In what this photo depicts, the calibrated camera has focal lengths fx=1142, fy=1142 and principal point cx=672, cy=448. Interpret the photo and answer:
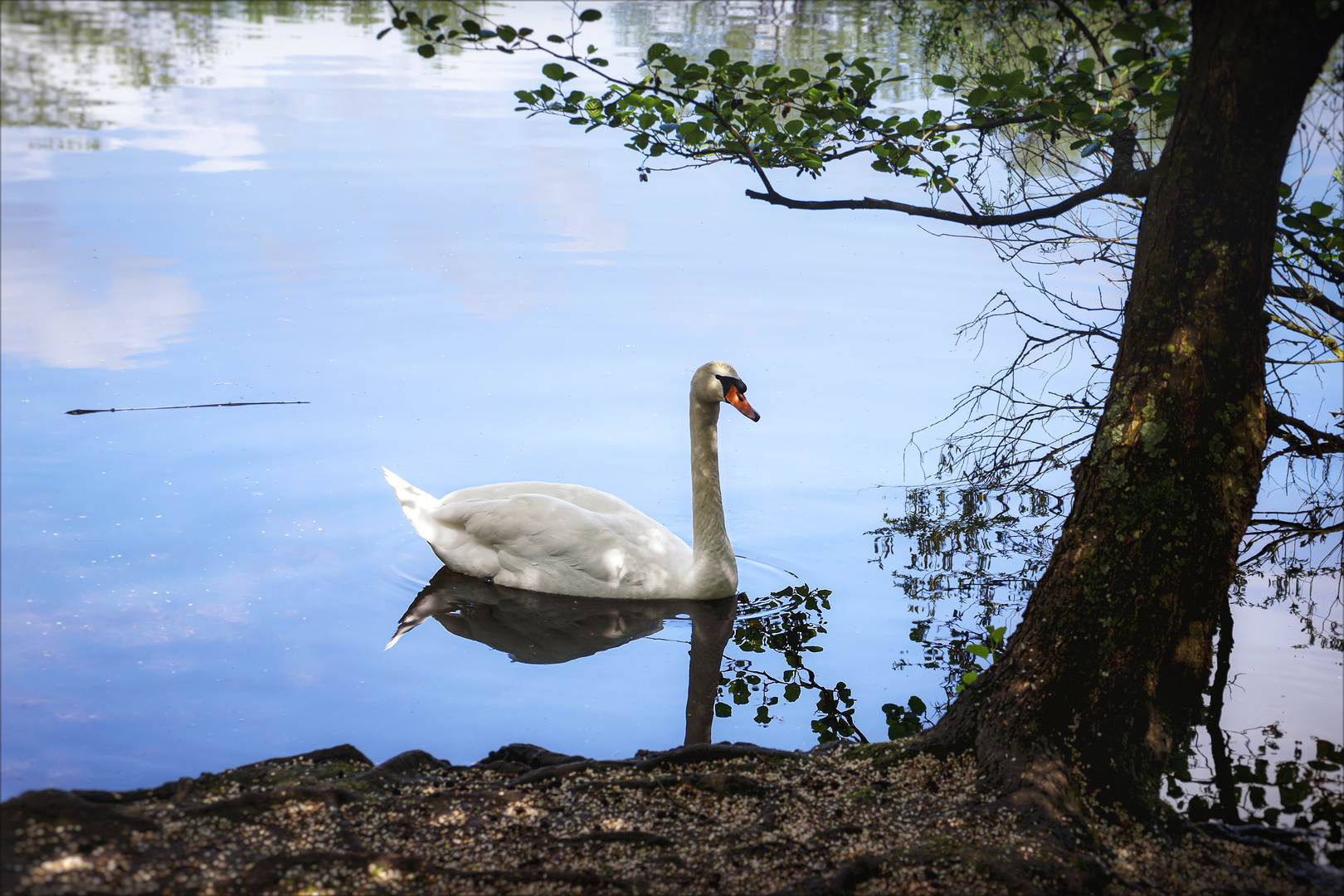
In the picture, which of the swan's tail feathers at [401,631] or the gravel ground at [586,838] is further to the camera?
the swan's tail feathers at [401,631]

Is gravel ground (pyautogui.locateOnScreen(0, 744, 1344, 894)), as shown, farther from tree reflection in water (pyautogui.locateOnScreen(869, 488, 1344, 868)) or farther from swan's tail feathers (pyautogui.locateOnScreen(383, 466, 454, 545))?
swan's tail feathers (pyautogui.locateOnScreen(383, 466, 454, 545))

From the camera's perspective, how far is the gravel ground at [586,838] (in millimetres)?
3256

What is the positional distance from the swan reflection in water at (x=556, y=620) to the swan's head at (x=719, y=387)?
1.15 m

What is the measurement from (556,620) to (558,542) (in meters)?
0.46

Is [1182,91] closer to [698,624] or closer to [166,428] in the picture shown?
[698,624]

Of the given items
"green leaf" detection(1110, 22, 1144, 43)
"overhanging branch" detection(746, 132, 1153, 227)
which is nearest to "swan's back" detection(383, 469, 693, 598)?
"overhanging branch" detection(746, 132, 1153, 227)

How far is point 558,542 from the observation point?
655cm

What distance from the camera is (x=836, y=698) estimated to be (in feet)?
17.7

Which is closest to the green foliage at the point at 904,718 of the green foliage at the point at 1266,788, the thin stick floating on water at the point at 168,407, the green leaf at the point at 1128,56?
the green foliage at the point at 1266,788

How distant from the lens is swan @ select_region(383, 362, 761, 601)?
6539mm

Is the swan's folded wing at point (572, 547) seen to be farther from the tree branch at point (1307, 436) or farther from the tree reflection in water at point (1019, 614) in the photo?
the tree branch at point (1307, 436)

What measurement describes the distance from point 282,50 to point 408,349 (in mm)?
18522

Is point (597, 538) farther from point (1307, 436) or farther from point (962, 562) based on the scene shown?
point (1307, 436)

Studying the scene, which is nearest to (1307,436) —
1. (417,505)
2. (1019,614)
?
(1019,614)
